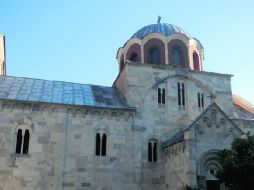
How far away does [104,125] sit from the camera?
22.4 metres

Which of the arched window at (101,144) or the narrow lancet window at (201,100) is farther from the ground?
the narrow lancet window at (201,100)

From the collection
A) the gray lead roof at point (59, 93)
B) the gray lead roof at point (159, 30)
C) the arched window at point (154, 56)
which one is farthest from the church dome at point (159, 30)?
the gray lead roof at point (59, 93)

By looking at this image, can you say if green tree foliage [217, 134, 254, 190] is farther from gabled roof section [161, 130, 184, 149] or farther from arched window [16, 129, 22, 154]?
arched window [16, 129, 22, 154]

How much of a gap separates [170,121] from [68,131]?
740 centimetres

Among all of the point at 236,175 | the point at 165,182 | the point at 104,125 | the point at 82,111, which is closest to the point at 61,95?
the point at 82,111

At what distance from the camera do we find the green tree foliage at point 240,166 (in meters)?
15.7

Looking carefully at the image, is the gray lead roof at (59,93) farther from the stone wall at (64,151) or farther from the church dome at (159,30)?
the church dome at (159,30)

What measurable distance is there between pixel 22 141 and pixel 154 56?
492 inches

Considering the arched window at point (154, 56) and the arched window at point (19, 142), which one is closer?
the arched window at point (19, 142)

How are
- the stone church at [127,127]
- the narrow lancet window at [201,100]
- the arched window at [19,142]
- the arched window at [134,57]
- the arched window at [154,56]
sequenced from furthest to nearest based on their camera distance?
the arched window at [134,57]
the arched window at [154,56]
the narrow lancet window at [201,100]
the arched window at [19,142]
the stone church at [127,127]

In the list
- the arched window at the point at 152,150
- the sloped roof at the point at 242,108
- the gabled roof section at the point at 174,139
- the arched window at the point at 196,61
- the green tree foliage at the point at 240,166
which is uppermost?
the arched window at the point at 196,61

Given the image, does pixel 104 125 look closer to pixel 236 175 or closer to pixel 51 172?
pixel 51 172

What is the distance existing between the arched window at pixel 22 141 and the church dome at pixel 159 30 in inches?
482

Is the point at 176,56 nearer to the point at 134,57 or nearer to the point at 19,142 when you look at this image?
the point at 134,57
